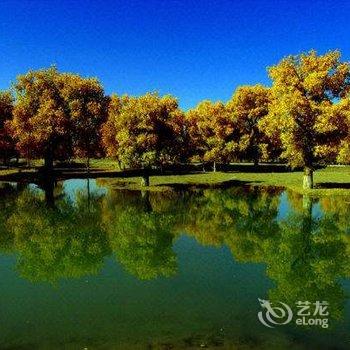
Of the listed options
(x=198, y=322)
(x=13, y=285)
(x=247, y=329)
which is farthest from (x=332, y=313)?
(x=13, y=285)

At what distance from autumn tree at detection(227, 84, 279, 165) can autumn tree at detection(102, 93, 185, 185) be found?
140 ft

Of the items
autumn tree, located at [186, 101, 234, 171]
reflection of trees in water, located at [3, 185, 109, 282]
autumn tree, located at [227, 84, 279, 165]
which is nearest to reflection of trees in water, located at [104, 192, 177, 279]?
reflection of trees in water, located at [3, 185, 109, 282]

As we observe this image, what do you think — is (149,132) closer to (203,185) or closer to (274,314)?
(203,185)

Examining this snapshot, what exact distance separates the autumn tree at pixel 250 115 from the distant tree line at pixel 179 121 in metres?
0.21

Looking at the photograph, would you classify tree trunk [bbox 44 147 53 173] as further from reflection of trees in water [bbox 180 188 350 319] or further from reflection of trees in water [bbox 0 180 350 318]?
reflection of trees in water [bbox 180 188 350 319]

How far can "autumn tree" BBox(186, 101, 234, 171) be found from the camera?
93.6m

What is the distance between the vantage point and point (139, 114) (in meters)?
53.9

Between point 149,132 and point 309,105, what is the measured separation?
17.6m

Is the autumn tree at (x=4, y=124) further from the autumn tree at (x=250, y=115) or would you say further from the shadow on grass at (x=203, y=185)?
the autumn tree at (x=250, y=115)

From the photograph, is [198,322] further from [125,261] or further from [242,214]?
[242,214]

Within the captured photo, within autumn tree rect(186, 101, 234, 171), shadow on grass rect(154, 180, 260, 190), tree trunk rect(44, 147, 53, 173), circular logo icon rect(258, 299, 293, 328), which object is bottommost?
circular logo icon rect(258, 299, 293, 328)

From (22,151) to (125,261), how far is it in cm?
5246

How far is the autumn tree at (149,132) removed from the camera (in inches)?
2112

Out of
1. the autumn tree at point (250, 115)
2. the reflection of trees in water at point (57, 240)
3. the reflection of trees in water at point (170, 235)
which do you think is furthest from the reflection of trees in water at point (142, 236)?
the autumn tree at point (250, 115)
